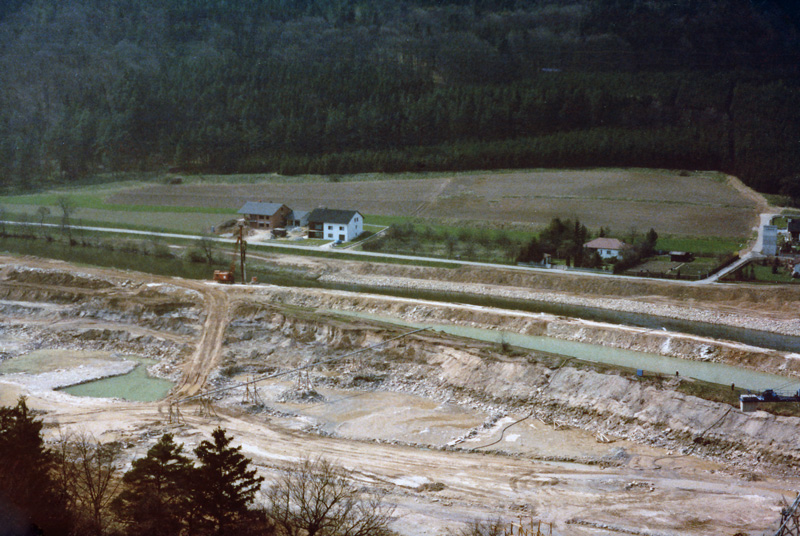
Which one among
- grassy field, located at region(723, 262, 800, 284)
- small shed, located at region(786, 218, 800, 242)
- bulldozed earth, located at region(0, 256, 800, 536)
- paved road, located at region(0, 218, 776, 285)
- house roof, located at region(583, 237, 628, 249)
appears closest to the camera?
bulldozed earth, located at region(0, 256, 800, 536)

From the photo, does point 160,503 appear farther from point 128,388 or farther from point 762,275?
point 762,275

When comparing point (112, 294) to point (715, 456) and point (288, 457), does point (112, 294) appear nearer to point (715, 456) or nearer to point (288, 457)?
point (288, 457)

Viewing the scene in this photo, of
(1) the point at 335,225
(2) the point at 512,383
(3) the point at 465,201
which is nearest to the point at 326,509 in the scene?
(2) the point at 512,383

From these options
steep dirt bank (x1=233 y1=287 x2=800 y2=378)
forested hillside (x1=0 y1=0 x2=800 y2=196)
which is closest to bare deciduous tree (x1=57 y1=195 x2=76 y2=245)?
forested hillside (x1=0 y1=0 x2=800 y2=196)

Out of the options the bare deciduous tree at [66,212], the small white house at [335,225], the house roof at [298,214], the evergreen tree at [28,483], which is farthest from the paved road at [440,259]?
the evergreen tree at [28,483]

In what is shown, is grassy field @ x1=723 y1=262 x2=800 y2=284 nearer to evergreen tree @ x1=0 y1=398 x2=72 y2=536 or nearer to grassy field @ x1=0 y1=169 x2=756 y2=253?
grassy field @ x1=0 y1=169 x2=756 y2=253

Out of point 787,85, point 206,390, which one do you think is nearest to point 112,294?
point 206,390

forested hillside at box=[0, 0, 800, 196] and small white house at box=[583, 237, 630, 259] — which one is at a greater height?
forested hillside at box=[0, 0, 800, 196]

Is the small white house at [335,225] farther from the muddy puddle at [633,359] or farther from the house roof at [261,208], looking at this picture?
the muddy puddle at [633,359]
